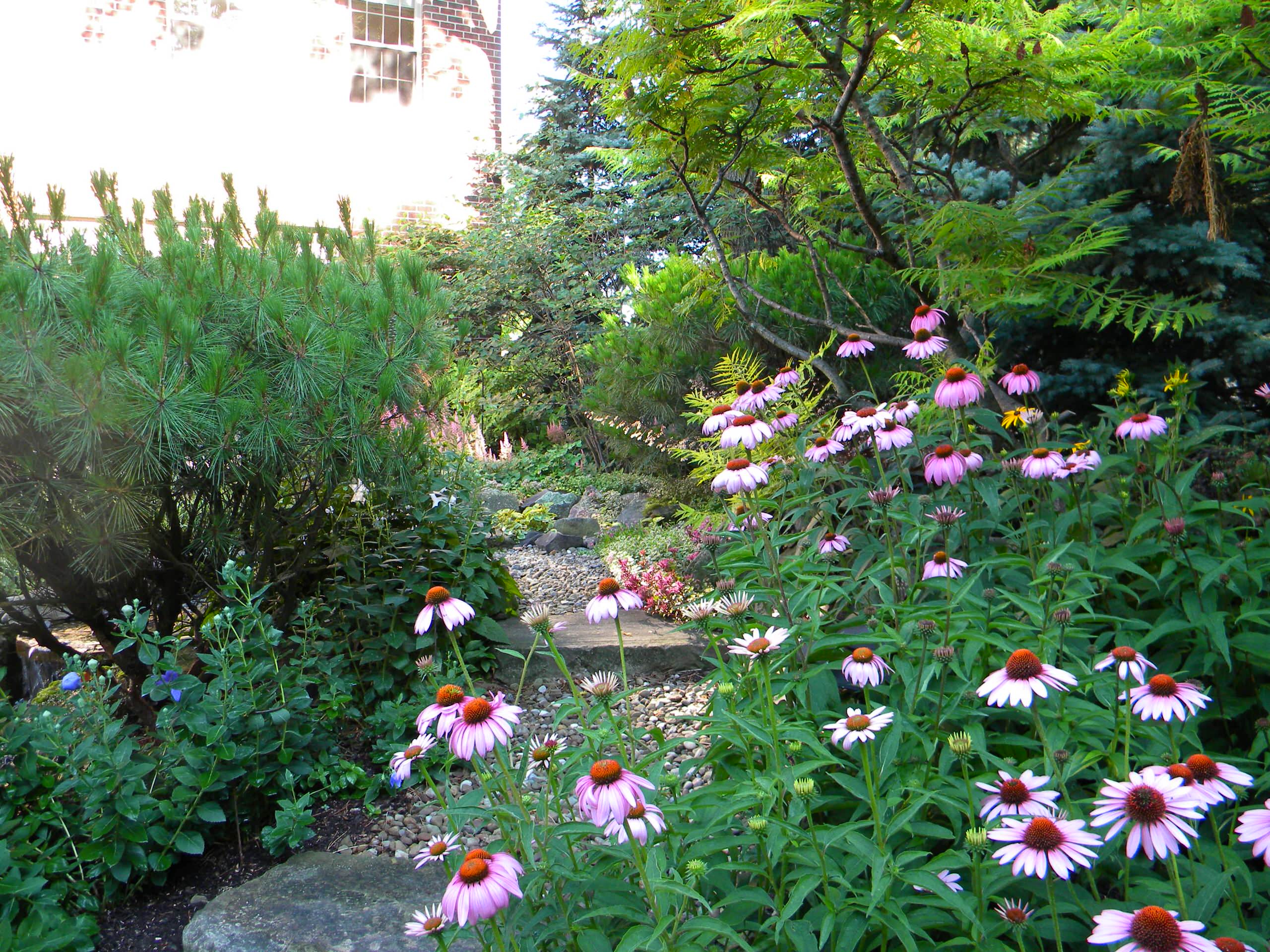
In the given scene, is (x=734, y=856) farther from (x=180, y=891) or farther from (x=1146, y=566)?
(x=180, y=891)

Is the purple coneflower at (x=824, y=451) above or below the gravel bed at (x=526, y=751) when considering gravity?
above

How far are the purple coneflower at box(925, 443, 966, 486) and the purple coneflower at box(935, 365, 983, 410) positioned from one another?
0.12 meters

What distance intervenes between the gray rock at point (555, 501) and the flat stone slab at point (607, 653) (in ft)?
10.3

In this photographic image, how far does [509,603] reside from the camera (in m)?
3.66

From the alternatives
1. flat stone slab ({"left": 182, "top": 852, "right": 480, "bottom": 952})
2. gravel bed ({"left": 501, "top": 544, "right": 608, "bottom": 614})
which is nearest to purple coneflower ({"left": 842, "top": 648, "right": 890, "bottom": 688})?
flat stone slab ({"left": 182, "top": 852, "right": 480, "bottom": 952})

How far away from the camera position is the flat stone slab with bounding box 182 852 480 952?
1.90 meters

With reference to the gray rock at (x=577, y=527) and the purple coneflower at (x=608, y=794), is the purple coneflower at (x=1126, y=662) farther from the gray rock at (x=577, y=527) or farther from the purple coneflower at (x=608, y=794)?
the gray rock at (x=577, y=527)

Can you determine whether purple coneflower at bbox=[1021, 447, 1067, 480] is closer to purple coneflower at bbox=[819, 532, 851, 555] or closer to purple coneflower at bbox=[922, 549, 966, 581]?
purple coneflower at bbox=[922, 549, 966, 581]

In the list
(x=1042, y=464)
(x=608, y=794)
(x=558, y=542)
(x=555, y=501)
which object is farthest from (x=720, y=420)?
(x=555, y=501)

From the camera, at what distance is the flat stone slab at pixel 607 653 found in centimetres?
342

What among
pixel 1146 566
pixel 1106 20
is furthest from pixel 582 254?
pixel 1146 566

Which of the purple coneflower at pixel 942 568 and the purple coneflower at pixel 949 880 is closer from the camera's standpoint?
the purple coneflower at pixel 949 880

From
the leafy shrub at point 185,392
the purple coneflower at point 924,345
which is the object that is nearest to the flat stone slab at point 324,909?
the leafy shrub at point 185,392

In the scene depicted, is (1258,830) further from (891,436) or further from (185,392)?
(185,392)
